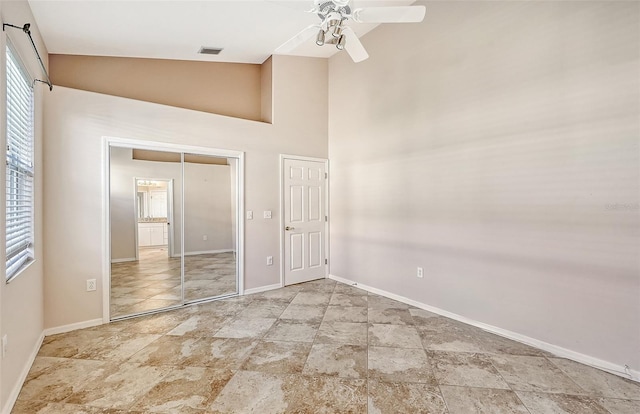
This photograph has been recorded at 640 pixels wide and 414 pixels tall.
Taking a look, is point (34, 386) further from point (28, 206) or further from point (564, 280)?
point (564, 280)

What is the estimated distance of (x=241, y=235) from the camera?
13.0 ft

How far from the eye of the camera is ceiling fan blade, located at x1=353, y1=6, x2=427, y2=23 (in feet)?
6.48

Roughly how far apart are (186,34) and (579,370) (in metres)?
4.94

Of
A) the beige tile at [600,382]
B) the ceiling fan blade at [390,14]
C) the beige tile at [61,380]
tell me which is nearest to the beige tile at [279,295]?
the beige tile at [61,380]

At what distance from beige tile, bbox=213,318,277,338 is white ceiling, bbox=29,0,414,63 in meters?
2.85

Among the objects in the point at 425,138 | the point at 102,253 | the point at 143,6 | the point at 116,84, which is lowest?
the point at 102,253

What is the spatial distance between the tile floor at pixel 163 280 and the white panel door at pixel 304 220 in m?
0.93

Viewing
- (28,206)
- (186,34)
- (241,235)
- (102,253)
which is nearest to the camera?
(28,206)

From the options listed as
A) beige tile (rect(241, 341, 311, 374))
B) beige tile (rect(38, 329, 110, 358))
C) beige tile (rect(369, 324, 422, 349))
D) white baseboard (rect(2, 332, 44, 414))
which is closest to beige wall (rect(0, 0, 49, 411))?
white baseboard (rect(2, 332, 44, 414))

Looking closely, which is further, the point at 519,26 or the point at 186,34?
the point at 186,34

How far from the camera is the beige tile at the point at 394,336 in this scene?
102 inches

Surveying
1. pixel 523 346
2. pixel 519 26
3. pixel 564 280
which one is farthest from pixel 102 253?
pixel 519 26

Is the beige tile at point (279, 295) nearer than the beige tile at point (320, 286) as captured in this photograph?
Yes

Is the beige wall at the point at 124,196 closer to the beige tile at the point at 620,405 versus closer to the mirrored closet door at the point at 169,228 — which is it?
the mirrored closet door at the point at 169,228
